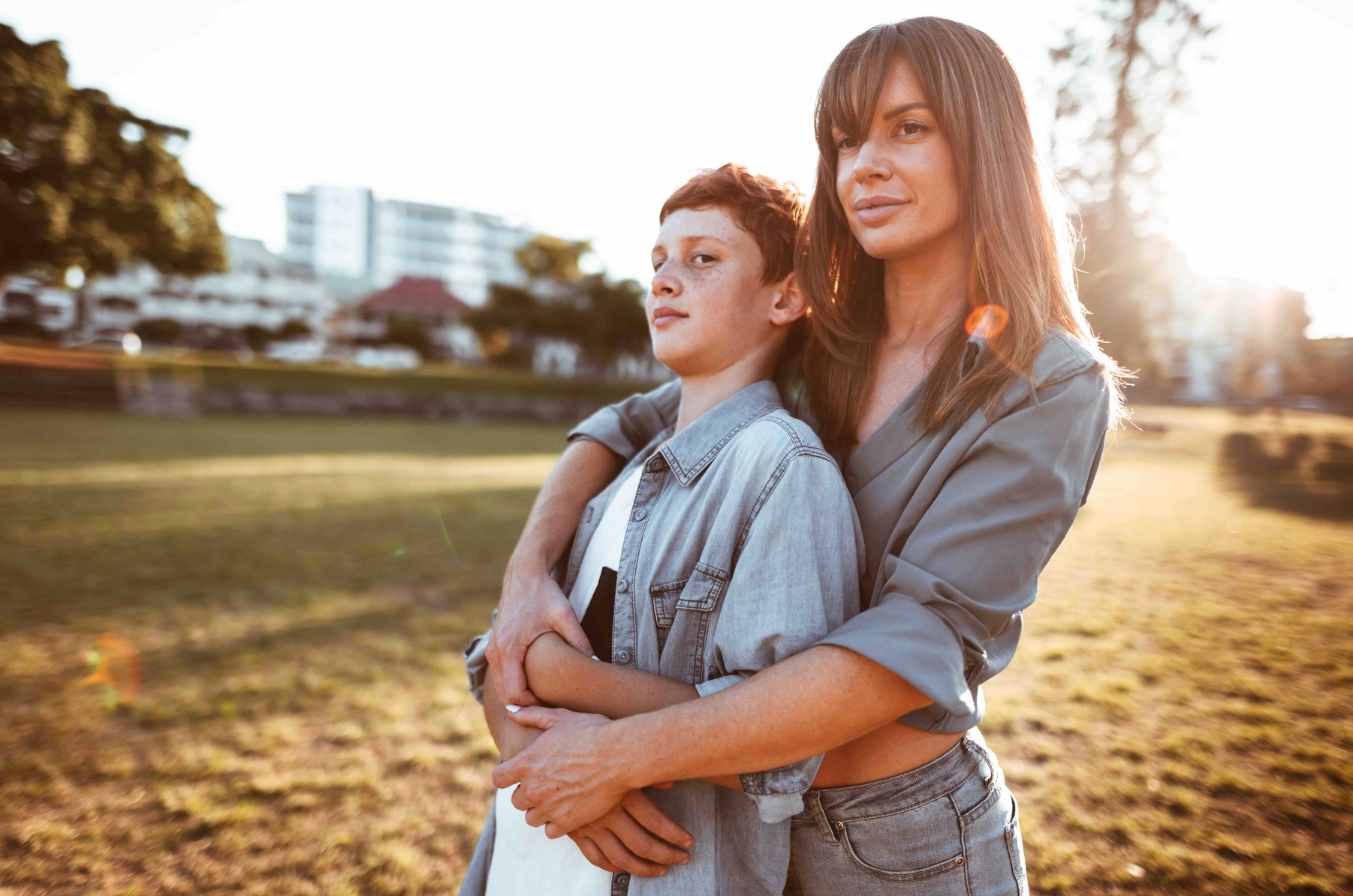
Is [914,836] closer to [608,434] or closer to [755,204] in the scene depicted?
[608,434]

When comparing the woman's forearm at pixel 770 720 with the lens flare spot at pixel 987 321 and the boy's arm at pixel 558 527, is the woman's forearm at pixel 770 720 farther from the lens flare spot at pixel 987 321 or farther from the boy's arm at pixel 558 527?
the lens flare spot at pixel 987 321


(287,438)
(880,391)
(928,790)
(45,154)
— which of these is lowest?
(287,438)

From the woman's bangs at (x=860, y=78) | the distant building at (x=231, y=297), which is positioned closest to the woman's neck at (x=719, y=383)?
the woman's bangs at (x=860, y=78)

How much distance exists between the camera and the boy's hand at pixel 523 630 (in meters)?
1.44

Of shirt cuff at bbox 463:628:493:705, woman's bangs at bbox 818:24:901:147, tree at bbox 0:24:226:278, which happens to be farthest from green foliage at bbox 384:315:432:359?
woman's bangs at bbox 818:24:901:147

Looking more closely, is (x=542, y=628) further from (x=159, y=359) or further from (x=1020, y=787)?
(x=159, y=359)

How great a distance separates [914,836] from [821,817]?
0.53ft

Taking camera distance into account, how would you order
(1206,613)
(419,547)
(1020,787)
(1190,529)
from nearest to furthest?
1. (1020,787)
2. (1206,613)
3. (419,547)
4. (1190,529)

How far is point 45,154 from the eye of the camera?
62.8 feet

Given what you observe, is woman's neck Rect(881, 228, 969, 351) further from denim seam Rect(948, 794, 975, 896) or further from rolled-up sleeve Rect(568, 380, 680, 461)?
denim seam Rect(948, 794, 975, 896)

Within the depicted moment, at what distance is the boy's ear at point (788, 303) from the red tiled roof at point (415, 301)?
184 feet

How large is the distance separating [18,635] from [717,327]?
535cm

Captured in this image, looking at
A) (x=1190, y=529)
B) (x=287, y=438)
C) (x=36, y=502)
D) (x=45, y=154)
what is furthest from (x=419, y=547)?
(x=45, y=154)

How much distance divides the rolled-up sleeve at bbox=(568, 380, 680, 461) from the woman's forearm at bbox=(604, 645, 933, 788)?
933 mm
